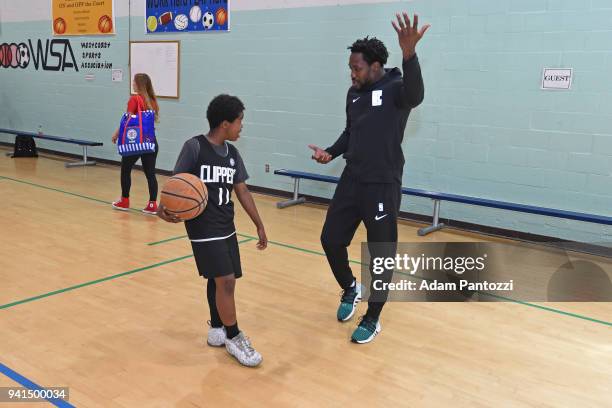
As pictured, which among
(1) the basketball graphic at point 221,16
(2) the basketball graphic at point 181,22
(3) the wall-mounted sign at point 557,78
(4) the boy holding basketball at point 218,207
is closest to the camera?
(4) the boy holding basketball at point 218,207

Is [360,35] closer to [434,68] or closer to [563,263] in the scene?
[434,68]

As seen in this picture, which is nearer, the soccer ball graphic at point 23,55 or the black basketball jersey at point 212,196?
the black basketball jersey at point 212,196

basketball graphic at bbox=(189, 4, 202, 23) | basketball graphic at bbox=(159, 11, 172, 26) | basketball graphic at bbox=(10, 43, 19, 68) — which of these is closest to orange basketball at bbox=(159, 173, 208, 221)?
basketball graphic at bbox=(189, 4, 202, 23)

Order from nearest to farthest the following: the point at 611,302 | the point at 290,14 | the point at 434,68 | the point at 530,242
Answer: the point at 611,302
the point at 530,242
the point at 434,68
the point at 290,14

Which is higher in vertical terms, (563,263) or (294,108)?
(294,108)

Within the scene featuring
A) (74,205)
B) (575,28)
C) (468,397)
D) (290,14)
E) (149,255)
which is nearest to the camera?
(468,397)

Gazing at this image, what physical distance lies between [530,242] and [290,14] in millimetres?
3812

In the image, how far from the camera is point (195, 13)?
7641mm

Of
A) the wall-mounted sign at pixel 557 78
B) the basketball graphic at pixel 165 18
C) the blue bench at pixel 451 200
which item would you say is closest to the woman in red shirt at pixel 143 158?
the blue bench at pixel 451 200

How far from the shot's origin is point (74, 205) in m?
6.29

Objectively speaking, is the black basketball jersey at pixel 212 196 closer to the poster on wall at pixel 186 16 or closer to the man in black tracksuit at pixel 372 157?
the man in black tracksuit at pixel 372 157

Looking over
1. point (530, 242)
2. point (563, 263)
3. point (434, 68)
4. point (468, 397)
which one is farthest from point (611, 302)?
point (434, 68)

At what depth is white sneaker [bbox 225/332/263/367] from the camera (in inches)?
112

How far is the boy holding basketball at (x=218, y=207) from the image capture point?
273 cm
